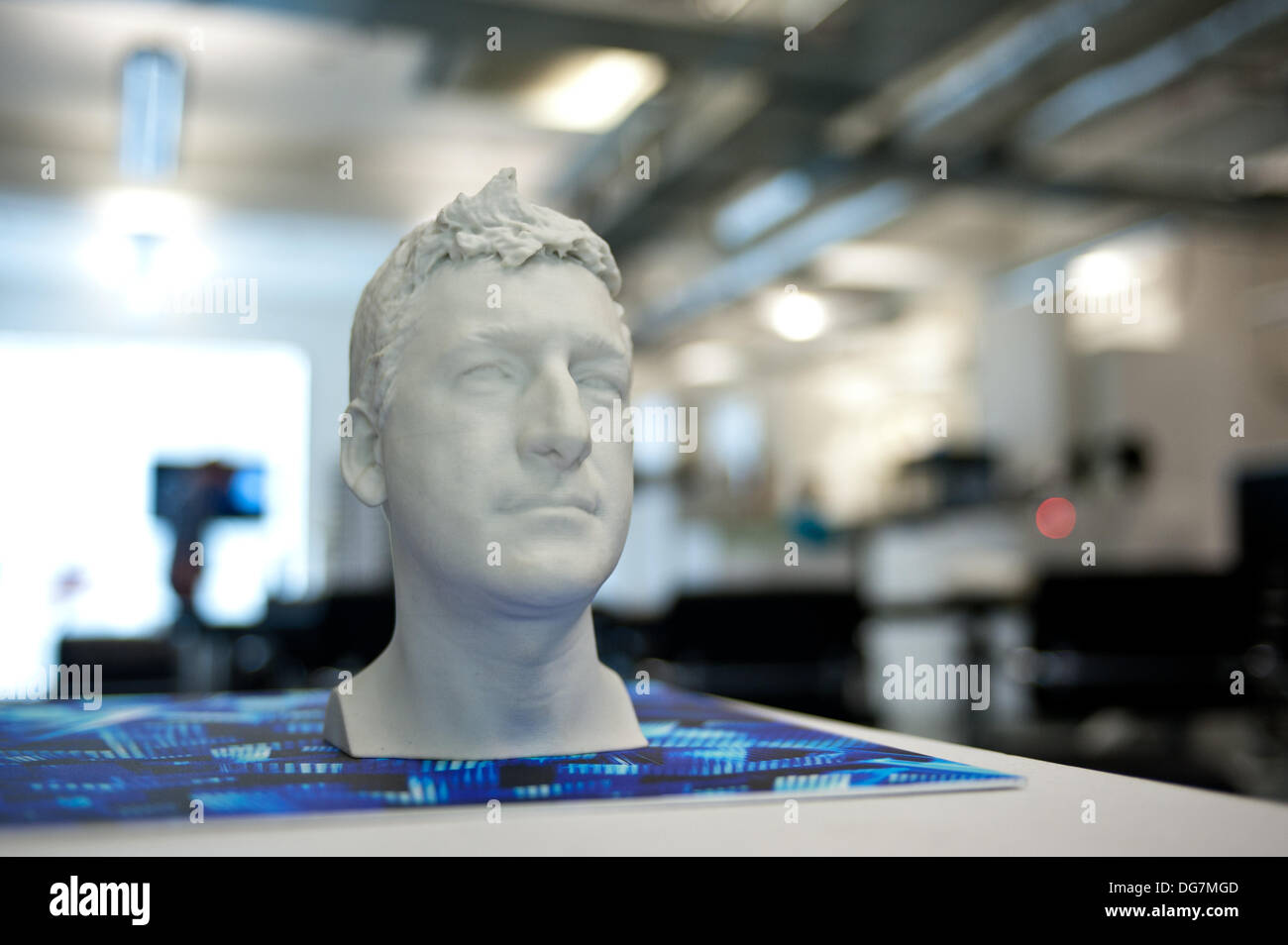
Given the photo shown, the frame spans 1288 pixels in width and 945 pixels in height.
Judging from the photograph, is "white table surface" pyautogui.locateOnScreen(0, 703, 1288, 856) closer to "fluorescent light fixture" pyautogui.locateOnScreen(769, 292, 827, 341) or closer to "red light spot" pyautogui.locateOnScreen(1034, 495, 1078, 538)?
"red light spot" pyautogui.locateOnScreen(1034, 495, 1078, 538)

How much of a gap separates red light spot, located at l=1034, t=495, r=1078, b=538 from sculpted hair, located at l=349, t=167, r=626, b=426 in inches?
270

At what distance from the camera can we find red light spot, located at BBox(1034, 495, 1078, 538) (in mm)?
8008

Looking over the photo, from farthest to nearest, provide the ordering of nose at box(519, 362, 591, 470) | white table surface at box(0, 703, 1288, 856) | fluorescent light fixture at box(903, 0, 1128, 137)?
fluorescent light fixture at box(903, 0, 1128, 137)
nose at box(519, 362, 591, 470)
white table surface at box(0, 703, 1288, 856)

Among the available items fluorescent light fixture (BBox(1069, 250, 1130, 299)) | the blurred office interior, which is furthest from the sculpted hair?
fluorescent light fixture (BBox(1069, 250, 1130, 299))

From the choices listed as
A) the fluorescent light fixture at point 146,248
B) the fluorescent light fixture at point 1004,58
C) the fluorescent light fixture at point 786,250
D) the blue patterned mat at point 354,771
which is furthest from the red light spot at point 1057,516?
the blue patterned mat at point 354,771

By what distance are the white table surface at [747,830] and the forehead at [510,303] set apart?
644mm

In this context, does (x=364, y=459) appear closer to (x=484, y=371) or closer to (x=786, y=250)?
(x=484, y=371)

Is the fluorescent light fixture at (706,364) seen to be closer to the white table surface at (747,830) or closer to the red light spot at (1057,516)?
the red light spot at (1057,516)

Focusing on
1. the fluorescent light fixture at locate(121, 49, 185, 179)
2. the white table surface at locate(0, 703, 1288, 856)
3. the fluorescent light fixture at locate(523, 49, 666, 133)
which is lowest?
the white table surface at locate(0, 703, 1288, 856)

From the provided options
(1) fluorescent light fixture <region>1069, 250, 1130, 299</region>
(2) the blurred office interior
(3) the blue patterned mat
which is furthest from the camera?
(1) fluorescent light fixture <region>1069, 250, 1130, 299</region>

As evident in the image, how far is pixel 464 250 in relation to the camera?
164 cm
